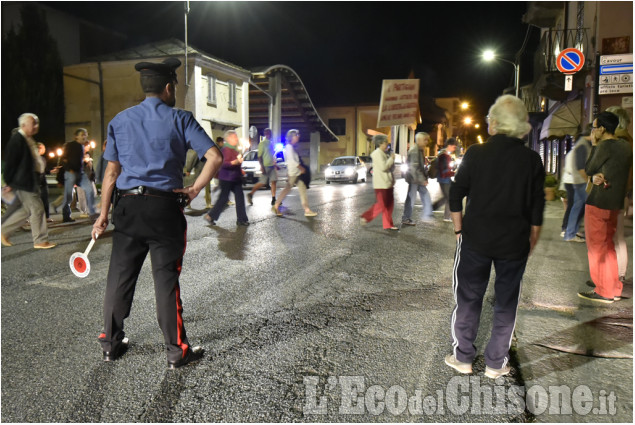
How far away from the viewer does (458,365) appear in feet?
10.5

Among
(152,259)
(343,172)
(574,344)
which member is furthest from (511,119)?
(343,172)

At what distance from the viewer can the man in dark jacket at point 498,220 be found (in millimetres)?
2992

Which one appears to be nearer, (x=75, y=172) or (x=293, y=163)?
(x=75, y=172)

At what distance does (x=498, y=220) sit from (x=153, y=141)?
2158 millimetres

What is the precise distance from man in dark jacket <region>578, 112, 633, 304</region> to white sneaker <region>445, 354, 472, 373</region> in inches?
92.9

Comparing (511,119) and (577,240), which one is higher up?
(511,119)

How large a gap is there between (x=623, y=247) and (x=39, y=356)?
5.38 m

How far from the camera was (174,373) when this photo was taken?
3158 millimetres

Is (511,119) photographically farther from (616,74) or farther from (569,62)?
(569,62)

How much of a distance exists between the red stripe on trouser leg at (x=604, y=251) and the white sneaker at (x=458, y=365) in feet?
8.07

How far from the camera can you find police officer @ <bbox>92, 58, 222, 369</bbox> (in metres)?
3.11

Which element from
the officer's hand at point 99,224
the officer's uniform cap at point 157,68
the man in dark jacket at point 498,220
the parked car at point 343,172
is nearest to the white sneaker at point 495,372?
the man in dark jacket at point 498,220

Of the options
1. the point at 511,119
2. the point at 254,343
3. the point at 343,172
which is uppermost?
the point at 511,119

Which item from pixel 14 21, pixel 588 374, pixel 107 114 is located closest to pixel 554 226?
pixel 588 374
